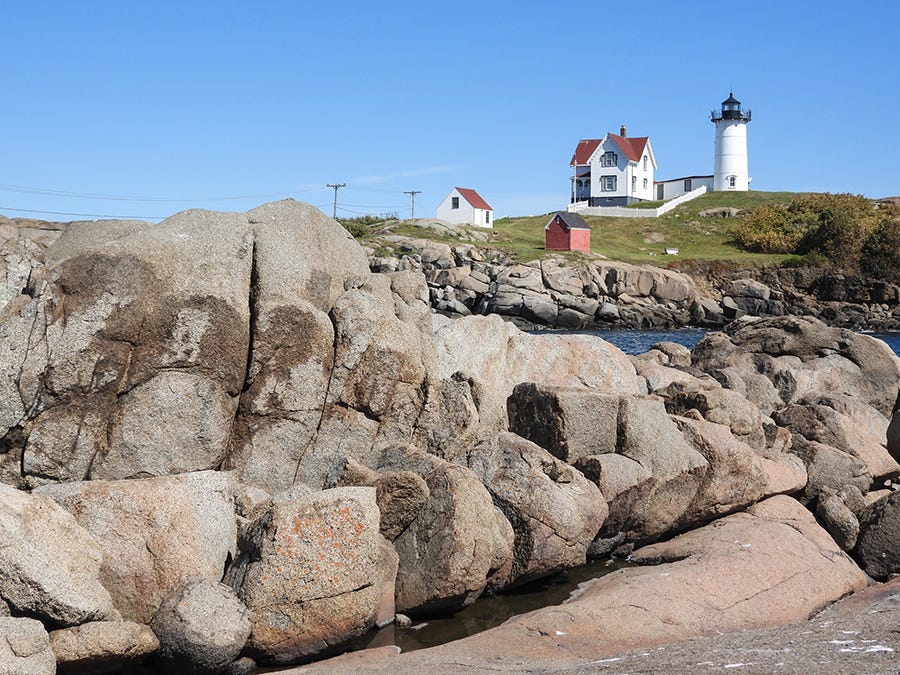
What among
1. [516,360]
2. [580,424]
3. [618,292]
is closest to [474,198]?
[618,292]

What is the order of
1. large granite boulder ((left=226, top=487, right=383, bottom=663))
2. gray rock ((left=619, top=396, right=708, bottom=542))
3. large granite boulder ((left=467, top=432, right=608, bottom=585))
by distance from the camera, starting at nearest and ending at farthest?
1. large granite boulder ((left=226, top=487, right=383, bottom=663))
2. large granite boulder ((left=467, top=432, right=608, bottom=585))
3. gray rock ((left=619, top=396, right=708, bottom=542))

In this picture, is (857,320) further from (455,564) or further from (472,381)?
(455,564)

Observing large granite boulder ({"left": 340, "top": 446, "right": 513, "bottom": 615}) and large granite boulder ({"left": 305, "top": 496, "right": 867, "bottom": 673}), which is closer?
large granite boulder ({"left": 305, "top": 496, "right": 867, "bottom": 673})

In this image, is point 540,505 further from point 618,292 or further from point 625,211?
point 625,211

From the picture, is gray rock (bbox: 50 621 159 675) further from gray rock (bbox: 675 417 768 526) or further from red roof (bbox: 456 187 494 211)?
red roof (bbox: 456 187 494 211)

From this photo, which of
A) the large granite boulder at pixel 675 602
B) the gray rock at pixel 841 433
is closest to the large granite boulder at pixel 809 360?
the gray rock at pixel 841 433

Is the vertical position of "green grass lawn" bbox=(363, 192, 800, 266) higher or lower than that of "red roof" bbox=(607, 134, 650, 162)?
lower

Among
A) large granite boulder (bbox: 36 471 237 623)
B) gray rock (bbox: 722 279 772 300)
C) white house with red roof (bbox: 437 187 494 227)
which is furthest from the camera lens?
white house with red roof (bbox: 437 187 494 227)

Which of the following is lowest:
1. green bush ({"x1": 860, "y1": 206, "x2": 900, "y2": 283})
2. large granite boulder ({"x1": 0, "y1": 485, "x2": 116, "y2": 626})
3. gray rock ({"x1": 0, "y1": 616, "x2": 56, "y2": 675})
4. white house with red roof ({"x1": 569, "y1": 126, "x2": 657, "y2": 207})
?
gray rock ({"x1": 0, "y1": 616, "x2": 56, "y2": 675})

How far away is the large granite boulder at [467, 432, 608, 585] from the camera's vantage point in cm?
1616

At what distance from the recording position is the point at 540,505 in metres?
16.3

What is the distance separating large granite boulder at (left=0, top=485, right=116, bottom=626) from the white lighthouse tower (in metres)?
140

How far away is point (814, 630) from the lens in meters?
12.9

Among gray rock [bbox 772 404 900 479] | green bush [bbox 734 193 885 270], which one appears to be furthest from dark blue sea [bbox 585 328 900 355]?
gray rock [bbox 772 404 900 479]
